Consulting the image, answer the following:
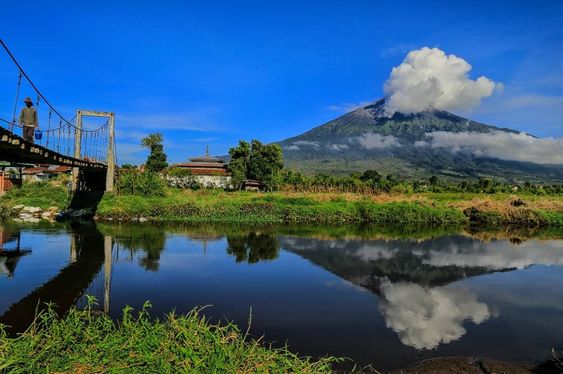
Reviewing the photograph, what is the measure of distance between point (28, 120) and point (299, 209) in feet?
62.5

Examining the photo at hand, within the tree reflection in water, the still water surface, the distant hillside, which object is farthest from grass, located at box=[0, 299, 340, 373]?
the distant hillside

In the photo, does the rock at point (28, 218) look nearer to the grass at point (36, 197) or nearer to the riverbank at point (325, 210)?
the grass at point (36, 197)

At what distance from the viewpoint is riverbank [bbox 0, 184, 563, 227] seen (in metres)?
27.0

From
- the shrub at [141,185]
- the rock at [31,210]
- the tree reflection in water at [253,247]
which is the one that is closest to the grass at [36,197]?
the rock at [31,210]

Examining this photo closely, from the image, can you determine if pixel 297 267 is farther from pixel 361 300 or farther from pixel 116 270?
pixel 116 270

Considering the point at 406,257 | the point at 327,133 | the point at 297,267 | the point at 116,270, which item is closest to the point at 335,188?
the point at 406,257

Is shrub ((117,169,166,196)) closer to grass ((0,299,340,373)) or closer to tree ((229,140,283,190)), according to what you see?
tree ((229,140,283,190))

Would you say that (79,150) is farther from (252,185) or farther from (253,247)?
(252,185)

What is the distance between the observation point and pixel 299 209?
28.9 metres

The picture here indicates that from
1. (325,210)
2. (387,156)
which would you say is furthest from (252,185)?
(387,156)

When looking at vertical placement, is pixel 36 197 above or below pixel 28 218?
above

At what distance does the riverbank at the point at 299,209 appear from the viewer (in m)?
27.0

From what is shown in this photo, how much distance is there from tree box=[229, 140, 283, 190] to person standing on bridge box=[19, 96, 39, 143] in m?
35.4

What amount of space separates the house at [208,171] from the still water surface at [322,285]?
3129 cm
